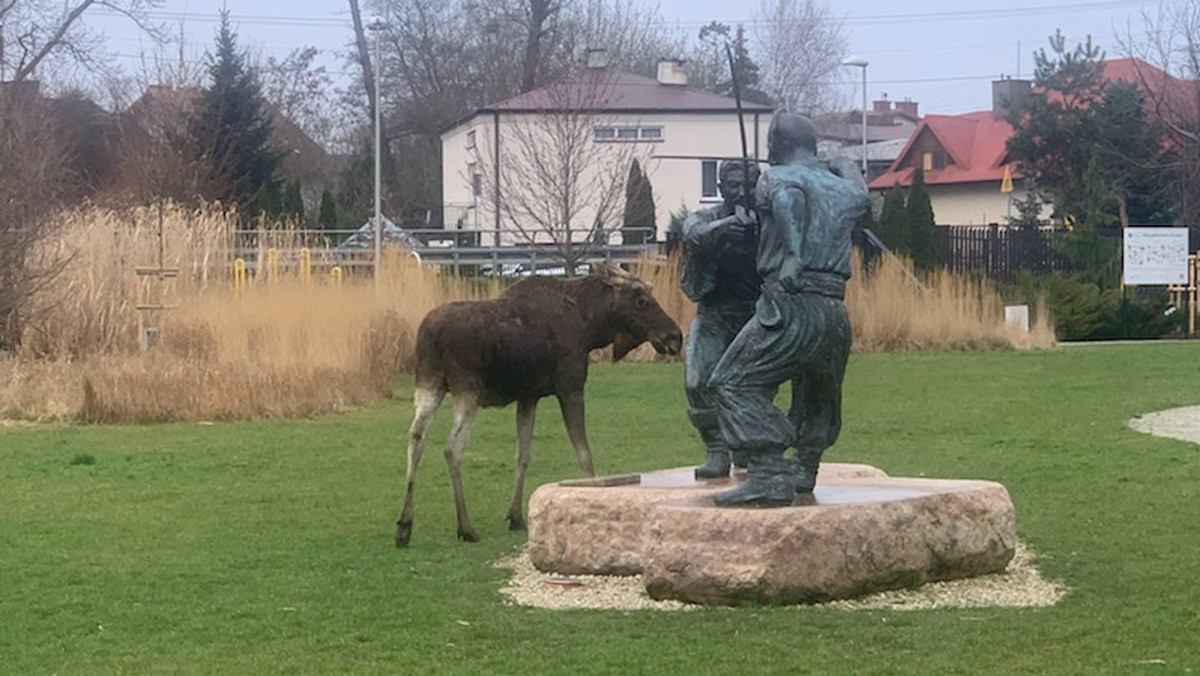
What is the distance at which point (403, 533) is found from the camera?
10.7 m

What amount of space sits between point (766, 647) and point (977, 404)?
1316 cm

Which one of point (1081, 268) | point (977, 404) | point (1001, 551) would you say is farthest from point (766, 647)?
point (1081, 268)

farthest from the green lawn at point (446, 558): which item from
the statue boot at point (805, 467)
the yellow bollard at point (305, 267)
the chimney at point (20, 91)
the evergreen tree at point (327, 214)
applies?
the evergreen tree at point (327, 214)

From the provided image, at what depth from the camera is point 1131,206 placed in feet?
164

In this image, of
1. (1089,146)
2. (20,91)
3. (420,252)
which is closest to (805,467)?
(420,252)

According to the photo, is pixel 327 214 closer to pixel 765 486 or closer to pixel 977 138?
pixel 977 138

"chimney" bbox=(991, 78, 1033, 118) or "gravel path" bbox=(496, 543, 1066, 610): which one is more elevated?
"chimney" bbox=(991, 78, 1033, 118)

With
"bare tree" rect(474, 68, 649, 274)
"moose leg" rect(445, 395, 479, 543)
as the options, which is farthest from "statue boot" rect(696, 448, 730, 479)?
"bare tree" rect(474, 68, 649, 274)

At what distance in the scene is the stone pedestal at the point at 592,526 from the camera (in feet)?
30.6

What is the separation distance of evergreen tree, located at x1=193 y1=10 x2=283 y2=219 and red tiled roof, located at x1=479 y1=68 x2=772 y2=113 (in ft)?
20.8

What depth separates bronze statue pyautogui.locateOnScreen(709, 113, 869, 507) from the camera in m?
8.62

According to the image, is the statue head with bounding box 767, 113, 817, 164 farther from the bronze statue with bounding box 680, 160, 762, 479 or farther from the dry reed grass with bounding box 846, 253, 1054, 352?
the dry reed grass with bounding box 846, 253, 1054, 352

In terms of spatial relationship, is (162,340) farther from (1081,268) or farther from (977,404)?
(1081,268)

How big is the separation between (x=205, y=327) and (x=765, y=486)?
1476 cm
